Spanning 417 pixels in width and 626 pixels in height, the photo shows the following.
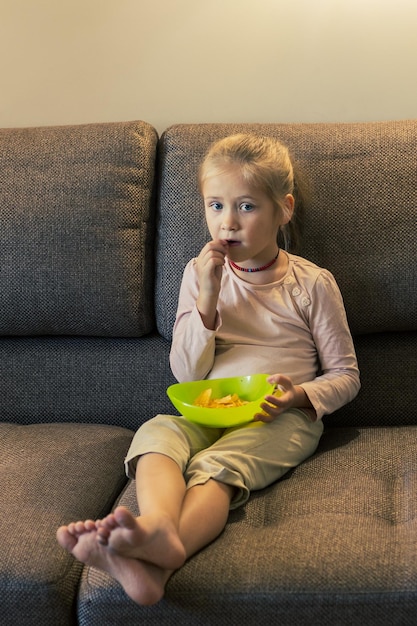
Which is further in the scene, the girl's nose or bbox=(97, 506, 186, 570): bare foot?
the girl's nose

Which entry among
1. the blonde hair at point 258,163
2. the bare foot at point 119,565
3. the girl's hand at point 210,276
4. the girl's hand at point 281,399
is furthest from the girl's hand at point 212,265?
the bare foot at point 119,565

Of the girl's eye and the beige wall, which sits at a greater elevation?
the beige wall

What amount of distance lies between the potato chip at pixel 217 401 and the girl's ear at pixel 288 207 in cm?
41

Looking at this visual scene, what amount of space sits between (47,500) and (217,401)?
40cm

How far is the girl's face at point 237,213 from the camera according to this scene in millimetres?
1685

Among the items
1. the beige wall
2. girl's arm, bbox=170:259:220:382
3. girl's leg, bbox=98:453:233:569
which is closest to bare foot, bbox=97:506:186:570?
girl's leg, bbox=98:453:233:569

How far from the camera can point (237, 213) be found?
169cm

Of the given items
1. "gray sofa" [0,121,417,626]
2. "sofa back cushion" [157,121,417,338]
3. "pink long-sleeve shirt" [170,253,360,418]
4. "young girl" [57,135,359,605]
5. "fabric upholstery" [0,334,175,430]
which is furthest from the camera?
"fabric upholstery" [0,334,175,430]

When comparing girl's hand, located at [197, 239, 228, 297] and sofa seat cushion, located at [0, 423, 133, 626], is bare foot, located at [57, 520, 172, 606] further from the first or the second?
girl's hand, located at [197, 239, 228, 297]

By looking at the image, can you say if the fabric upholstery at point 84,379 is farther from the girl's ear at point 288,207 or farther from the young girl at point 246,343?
the girl's ear at point 288,207

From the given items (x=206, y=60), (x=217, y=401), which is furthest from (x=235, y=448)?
(x=206, y=60)

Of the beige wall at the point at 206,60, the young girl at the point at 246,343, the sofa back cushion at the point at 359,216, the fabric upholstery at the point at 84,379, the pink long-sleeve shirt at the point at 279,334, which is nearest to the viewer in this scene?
the young girl at the point at 246,343

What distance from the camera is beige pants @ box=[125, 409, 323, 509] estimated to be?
1.50 metres

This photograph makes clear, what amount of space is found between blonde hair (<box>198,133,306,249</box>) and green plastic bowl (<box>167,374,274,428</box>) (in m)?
0.39
